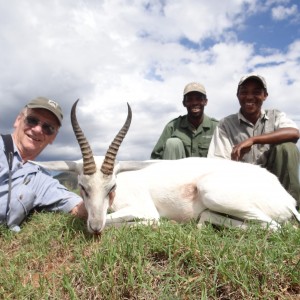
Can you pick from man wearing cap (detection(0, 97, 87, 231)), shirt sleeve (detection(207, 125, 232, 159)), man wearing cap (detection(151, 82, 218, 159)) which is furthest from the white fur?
man wearing cap (detection(151, 82, 218, 159))

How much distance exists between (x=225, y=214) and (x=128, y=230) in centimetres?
135

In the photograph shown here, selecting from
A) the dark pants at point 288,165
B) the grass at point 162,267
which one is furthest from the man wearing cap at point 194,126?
the grass at point 162,267

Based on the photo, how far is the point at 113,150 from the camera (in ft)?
15.6

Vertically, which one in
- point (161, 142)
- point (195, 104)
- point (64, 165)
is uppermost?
point (195, 104)

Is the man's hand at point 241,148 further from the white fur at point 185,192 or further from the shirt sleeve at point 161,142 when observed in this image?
the shirt sleeve at point 161,142

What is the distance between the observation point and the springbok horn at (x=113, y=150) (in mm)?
4491

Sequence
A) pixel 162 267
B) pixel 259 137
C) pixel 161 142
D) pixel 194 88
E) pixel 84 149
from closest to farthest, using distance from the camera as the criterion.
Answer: pixel 162 267 → pixel 84 149 → pixel 259 137 → pixel 194 88 → pixel 161 142

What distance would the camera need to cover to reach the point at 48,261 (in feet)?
12.7

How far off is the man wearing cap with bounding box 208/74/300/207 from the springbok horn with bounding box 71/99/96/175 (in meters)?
2.70

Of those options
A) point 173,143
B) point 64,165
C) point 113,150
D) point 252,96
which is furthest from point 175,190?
point 252,96

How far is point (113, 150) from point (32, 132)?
130 centimetres

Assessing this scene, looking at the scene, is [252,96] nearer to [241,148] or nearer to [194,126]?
A: [241,148]

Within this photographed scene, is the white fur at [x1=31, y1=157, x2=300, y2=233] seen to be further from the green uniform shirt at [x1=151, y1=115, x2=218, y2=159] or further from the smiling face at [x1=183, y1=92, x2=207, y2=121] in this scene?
the smiling face at [x1=183, y1=92, x2=207, y2=121]

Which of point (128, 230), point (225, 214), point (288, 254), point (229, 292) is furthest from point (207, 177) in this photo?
point (229, 292)
